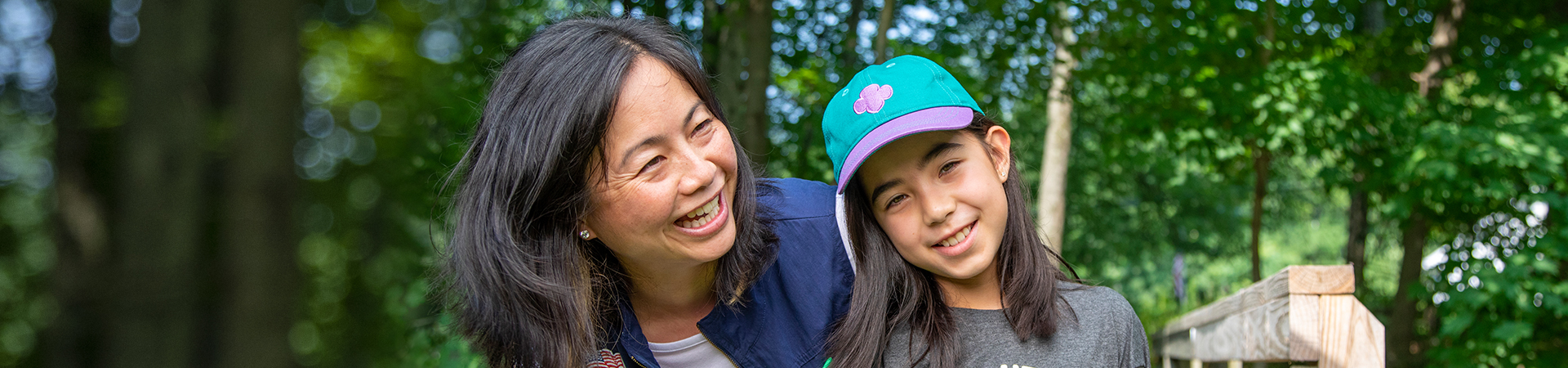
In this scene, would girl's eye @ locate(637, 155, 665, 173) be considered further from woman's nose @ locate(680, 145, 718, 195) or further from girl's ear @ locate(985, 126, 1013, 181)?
girl's ear @ locate(985, 126, 1013, 181)

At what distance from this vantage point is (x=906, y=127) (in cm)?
150

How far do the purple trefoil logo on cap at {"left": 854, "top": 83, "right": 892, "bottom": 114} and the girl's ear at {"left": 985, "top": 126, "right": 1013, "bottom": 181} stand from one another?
206mm

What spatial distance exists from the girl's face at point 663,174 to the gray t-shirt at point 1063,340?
406 millimetres

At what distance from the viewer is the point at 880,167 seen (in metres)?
1.56

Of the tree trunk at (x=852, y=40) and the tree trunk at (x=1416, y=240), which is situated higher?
the tree trunk at (x=852, y=40)

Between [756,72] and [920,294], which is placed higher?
[920,294]

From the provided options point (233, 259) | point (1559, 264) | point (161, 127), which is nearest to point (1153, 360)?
point (1559, 264)

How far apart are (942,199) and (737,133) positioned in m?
2.56

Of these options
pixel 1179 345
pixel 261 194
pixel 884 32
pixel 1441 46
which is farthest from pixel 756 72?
pixel 261 194

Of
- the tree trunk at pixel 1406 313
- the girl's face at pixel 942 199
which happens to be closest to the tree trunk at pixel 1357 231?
the tree trunk at pixel 1406 313

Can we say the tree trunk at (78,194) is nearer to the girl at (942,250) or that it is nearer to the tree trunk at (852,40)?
the tree trunk at (852,40)

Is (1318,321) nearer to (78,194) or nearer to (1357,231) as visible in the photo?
(1357,231)

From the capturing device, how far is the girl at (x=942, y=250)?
1.53 meters

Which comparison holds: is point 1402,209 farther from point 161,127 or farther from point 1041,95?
point 161,127
